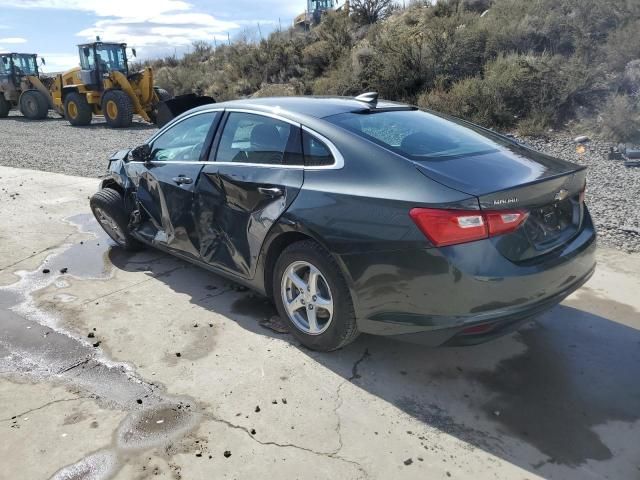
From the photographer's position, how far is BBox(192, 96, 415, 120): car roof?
3803 mm

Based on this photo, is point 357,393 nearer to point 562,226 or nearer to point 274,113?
point 562,226

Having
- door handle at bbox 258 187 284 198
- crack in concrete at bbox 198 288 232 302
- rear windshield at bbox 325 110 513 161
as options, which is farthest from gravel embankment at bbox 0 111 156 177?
rear windshield at bbox 325 110 513 161

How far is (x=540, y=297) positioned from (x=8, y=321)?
157 inches

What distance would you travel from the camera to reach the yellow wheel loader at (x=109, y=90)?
1869cm

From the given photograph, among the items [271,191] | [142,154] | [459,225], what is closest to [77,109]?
[142,154]

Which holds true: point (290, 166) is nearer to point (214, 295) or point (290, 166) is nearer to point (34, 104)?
point (214, 295)

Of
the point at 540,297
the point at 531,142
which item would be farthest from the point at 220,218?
the point at 531,142

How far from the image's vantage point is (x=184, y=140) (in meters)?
4.75

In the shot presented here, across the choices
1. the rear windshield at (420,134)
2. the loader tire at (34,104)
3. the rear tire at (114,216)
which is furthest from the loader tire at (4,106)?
the rear windshield at (420,134)

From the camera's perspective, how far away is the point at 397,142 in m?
3.45

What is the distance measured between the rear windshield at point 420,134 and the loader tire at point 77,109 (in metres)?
18.8

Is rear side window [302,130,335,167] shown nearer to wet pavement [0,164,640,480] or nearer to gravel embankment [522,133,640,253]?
wet pavement [0,164,640,480]

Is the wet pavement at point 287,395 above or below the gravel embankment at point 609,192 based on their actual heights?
below

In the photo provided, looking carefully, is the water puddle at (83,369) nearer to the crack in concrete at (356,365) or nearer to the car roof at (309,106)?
the crack in concrete at (356,365)
